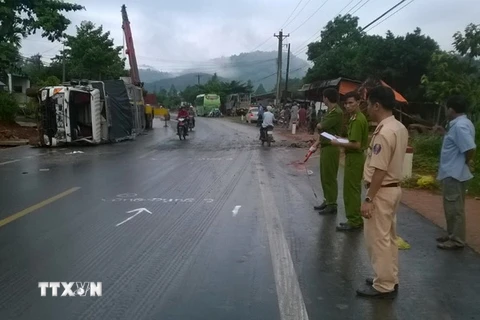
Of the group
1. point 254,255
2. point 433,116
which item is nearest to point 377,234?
point 254,255

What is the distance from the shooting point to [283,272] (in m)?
5.55

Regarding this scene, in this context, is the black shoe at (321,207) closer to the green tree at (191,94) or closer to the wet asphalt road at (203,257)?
the wet asphalt road at (203,257)

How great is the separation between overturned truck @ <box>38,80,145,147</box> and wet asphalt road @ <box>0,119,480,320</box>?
31.9ft

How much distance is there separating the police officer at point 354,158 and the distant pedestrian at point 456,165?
113 cm

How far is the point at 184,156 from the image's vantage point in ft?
58.0

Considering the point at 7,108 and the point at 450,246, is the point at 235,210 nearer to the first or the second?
the point at 450,246

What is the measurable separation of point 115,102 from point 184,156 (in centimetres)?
696

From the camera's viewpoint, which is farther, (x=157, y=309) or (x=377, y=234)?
(x=377, y=234)

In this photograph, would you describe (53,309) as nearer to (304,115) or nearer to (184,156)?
(184,156)

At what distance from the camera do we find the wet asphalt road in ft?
15.1

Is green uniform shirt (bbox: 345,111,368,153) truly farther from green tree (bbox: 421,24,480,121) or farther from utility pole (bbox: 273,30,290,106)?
utility pole (bbox: 273,30,290,106)

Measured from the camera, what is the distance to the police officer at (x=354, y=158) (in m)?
7.35

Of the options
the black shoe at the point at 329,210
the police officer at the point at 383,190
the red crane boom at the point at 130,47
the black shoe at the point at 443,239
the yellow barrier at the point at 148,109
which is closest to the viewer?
the police officer at the point at 383,190

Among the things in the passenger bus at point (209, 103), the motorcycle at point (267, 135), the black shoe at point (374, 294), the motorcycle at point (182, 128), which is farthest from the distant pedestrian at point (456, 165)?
the passenger bus at point (209, 103)
